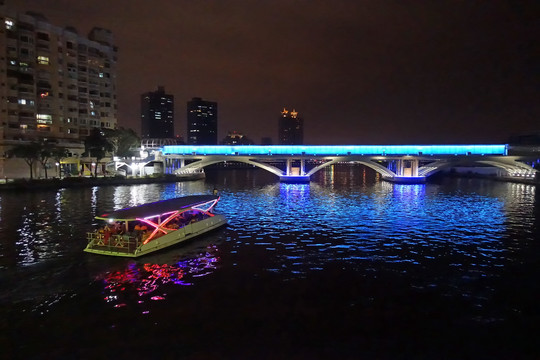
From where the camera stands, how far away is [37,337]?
15266 mm

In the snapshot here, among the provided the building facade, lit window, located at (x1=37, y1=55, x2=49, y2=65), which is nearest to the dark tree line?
the building facade

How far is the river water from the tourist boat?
34.4 inches

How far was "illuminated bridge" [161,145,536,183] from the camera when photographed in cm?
10762

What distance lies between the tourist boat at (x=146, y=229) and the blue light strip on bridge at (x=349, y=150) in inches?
3203

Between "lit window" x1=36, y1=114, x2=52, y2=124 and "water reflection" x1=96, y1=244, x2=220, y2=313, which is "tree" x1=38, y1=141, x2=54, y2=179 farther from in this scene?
"water reflection" x1=96, y1=244, x2=220, y2=313

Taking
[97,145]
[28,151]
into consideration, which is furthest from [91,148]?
[28,151]

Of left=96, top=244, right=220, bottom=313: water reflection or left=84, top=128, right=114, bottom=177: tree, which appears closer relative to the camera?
left=96, top=244, right=220, bottom=313: water reflection

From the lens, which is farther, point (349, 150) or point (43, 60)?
point (349, 150)

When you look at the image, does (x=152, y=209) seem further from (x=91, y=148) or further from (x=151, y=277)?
(x=91, y=148)

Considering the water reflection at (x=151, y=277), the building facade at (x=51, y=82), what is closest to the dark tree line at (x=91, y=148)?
the building facade at (x=51, y=82)

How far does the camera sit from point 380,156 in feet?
358

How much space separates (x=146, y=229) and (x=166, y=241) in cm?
195

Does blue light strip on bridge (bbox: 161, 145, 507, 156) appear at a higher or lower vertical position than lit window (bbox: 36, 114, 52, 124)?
lower

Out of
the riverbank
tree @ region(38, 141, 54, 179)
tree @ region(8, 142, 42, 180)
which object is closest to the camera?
the riverbank
